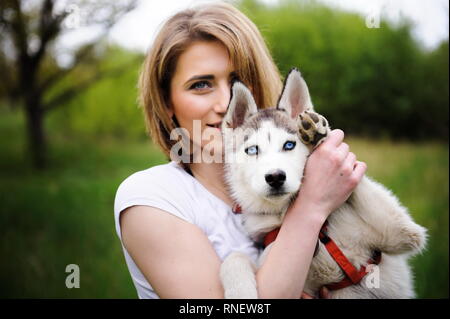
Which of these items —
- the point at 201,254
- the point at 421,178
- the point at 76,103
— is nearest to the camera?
the point at 201,254

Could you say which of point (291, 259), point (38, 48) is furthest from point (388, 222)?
point (38, 48)

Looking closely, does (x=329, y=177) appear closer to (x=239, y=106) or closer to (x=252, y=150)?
(x=252, y=150)

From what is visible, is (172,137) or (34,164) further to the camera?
(34,164)

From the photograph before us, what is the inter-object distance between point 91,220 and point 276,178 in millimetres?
5618

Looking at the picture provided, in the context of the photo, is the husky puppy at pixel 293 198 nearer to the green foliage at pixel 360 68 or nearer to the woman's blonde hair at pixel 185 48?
the woman's blonde hair at pixel 185 48

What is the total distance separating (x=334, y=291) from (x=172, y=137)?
1.45 metres

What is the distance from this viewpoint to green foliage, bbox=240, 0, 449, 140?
7.02 m

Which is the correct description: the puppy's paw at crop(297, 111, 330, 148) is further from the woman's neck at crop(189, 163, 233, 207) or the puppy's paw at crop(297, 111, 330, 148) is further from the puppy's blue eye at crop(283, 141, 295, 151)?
the woman's neck at crop(189, 163, 233, 207)

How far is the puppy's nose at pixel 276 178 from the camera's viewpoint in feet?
6.50

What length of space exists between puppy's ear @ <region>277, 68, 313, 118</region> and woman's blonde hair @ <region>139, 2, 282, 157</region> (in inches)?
13.7

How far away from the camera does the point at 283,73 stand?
433cm

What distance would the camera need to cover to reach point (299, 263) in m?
1.83
